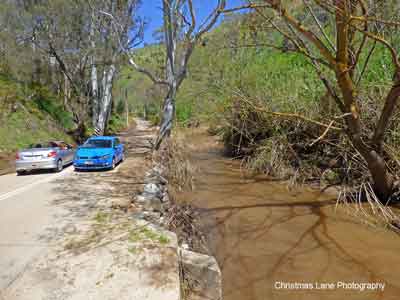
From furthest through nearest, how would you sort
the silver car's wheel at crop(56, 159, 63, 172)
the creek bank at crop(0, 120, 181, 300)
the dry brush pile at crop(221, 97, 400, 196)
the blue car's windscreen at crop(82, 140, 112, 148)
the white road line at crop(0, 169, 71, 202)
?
the blue car's windscreen at crop(82, 140, 112, 148), the silver car's wheel at crop(56, 159, 63, 172), the dry brush pile at crop(221, 97, 400, 196), the white road line at crop(0, 169, 71, 202), the creek bank at crop(0, 120, 181, 300)

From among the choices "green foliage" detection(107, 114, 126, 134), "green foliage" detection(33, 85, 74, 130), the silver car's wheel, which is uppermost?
"green foliage" detection(33, 85, 74, 130)

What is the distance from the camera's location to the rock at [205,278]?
153 inches

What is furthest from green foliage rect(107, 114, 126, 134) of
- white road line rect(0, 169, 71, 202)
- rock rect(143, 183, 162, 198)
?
rock rect(143, 183, 162, 198)

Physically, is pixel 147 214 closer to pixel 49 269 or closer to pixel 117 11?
pixel 49 269

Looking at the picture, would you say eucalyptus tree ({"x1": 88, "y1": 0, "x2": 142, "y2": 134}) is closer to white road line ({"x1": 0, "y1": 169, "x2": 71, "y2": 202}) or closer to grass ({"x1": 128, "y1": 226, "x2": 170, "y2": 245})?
white road line ({"x1": 0, "y1": 169, "x2": 71, "y2": 202})

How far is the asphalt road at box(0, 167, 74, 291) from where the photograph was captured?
4.28 m

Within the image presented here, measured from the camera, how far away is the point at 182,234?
19.8 feet

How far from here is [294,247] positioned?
5.76 meters

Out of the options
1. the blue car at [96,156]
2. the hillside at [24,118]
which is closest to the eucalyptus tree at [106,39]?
the hillside at [24,118]

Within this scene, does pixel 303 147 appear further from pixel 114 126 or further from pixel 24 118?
pixel 114 126

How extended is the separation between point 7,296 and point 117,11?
17.6 meters

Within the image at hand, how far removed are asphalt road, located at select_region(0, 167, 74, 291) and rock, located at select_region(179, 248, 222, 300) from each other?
2.56m

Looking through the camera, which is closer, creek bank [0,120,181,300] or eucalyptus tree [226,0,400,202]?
creek bank [0,120,181,300]

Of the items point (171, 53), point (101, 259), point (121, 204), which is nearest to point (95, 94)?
point (171, 53)
